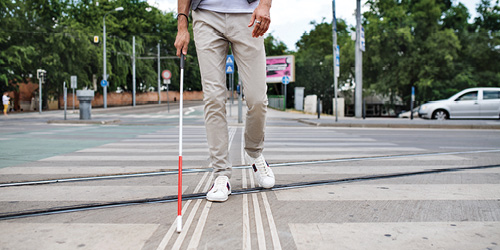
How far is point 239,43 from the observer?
301 centimetres

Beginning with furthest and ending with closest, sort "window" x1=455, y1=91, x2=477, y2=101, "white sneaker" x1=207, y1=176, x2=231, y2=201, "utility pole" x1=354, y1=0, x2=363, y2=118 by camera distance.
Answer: "utility pole" x1=354, y1=0, x2=363, y2=118 < "window" x1=455, y1=91, x2=477, y2=101 < "white sneaker" x1=207, y1=176, x2=231, y2=201

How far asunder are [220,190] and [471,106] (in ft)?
62.9

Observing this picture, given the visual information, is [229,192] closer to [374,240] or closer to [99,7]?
[374,240]

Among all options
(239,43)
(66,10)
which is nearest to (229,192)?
(239,43)

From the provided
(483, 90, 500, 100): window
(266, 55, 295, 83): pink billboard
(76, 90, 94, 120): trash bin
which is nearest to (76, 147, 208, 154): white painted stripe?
(76, 90, 94, 120): trash bin

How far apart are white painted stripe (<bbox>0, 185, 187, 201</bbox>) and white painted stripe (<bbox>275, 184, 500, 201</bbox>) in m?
0.94

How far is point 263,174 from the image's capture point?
3.22m

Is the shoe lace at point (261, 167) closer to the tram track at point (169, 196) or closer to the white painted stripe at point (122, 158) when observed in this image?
the tram track at point (169, 196)

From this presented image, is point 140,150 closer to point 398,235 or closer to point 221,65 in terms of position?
point 221,65

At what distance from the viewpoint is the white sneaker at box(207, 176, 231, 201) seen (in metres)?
2.74

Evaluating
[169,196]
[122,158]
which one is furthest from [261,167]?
[122,158]

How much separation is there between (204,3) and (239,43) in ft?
1.27

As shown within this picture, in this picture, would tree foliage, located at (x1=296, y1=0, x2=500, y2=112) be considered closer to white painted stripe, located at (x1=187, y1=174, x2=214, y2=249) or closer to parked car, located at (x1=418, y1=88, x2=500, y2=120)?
parked car, located at (x1=418, y1=88, x2=500, y2=120)

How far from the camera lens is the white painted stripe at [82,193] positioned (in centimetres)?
290
